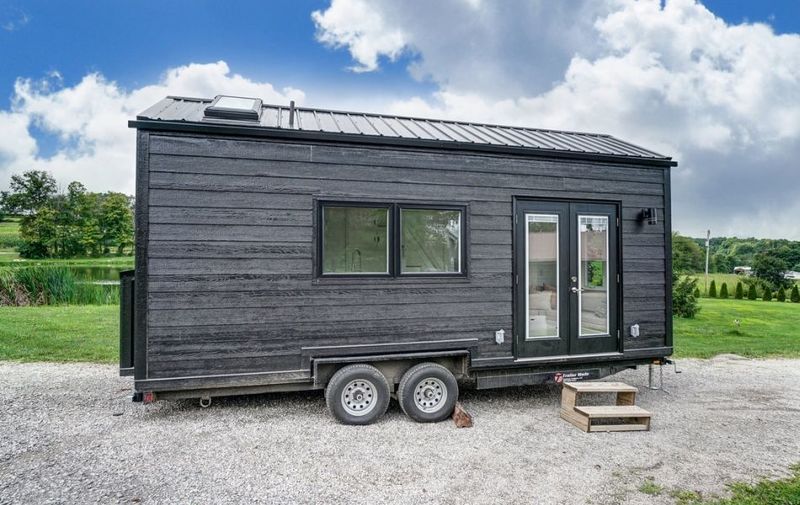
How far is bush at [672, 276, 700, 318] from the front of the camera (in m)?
11.2

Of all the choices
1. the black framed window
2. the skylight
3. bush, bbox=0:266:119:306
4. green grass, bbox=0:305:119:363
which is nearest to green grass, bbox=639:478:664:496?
the black framed window

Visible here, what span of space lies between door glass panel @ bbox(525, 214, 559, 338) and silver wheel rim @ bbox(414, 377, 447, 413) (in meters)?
1.11

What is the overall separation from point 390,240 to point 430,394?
1.51 metres

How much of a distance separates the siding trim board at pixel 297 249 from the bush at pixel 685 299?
27.8 feet

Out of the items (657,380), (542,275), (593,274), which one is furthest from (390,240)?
(657,380)

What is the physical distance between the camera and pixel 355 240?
4.04 m

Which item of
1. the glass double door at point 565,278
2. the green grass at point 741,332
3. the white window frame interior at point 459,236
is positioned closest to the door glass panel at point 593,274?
the glass double door at point 565,278

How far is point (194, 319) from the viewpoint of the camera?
3674 mm

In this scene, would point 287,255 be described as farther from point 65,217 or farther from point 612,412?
point 65,217

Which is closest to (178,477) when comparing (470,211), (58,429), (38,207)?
(58,429)

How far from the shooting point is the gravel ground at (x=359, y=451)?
2723 millimetres

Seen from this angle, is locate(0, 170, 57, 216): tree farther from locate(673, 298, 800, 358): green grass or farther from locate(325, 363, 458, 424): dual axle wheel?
locate(673, 298, 800, 358): green grass

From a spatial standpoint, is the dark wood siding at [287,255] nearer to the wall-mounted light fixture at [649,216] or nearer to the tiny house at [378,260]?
the tiny house at [378,260]

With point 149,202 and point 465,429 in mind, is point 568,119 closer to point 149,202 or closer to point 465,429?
point 465,429
